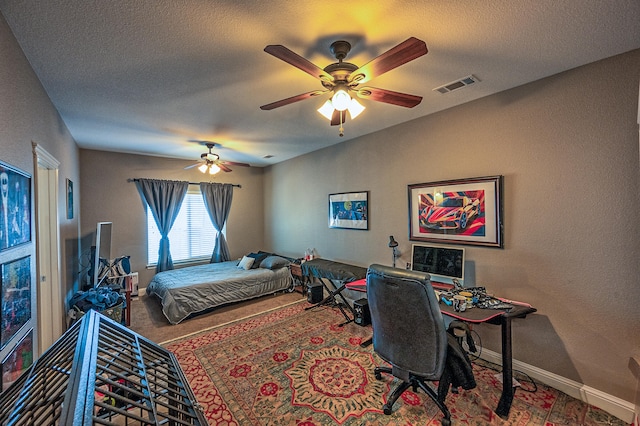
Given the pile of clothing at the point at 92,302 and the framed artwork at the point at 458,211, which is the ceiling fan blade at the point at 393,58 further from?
the pile of clothing at the point at 92,302

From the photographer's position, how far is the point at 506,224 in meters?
2.57

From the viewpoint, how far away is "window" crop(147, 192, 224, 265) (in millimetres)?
5156

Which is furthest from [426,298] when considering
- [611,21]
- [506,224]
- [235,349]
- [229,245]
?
[229,245]

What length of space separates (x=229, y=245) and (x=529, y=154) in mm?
5508

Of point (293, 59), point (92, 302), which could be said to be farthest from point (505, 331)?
point (92, 302)

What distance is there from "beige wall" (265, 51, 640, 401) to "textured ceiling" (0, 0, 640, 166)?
21 centimetres

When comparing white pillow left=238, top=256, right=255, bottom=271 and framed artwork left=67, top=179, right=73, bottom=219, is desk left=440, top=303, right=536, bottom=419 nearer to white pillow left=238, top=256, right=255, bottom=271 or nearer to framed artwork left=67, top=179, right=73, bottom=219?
white pillow left=238, top=256, right=255, bottom=271

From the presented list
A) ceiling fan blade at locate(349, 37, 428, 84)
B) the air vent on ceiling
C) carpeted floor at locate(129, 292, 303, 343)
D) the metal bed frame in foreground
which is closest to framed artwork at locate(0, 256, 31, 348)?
the metal bed frame in foreground

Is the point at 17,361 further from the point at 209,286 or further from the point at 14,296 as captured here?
the point at 209,286

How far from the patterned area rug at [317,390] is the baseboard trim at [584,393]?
5 cm

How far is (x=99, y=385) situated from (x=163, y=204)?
502cm

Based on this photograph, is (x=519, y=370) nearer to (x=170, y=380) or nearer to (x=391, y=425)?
(x=391, y=425)

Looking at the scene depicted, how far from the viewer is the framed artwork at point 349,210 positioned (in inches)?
157

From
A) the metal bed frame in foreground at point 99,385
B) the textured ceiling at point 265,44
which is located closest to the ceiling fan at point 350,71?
the textured ceiling at point 265,44
